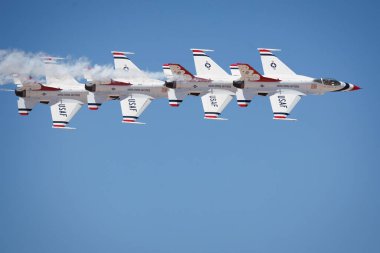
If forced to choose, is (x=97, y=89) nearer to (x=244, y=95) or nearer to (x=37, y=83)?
(x=37, y=83)

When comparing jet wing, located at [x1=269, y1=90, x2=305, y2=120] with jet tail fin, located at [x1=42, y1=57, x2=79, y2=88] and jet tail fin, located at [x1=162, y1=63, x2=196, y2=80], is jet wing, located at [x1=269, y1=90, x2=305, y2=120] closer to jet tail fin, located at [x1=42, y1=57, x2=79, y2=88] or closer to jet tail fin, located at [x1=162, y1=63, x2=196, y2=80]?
jet tail fin, located at [x1=162, y1=63, x2=196, y2=80]

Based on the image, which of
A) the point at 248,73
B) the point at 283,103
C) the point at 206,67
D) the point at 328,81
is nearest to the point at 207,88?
the point at 206,67

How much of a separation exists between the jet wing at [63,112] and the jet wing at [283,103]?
856 inches

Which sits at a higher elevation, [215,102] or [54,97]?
[54,97]

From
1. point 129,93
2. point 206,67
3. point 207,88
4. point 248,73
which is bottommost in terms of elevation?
point 248,73

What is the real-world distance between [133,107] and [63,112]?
7.88m

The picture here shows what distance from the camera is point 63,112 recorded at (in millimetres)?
109938

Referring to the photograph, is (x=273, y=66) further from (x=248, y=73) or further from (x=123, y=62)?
(x=123, y=62)

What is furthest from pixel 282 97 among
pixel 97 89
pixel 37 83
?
pixel 37 83

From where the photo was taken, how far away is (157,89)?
10881 centimetres

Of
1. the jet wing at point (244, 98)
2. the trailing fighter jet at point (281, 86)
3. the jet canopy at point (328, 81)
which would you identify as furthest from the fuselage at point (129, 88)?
the jet canopy at point (328, 81)

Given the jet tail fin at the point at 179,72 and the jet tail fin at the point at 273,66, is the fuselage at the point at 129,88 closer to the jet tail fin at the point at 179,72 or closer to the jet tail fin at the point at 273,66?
the jet tail fin at the point at 179,72

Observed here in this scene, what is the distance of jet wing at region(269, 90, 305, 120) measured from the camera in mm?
106875

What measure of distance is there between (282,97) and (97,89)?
2001 cm
